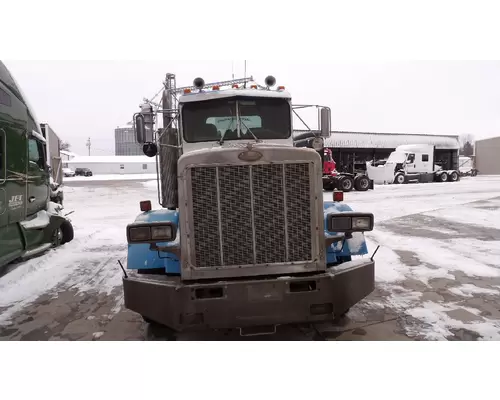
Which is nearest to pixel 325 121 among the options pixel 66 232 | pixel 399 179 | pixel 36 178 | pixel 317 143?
pixel 317 143

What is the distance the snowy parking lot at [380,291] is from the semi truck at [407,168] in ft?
52.5

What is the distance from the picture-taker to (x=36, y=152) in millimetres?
7109

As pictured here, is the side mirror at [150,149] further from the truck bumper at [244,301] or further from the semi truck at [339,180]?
the semi truck at [339,180]

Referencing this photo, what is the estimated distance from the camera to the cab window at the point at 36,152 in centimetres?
673

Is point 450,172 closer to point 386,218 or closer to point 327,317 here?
point 386,218

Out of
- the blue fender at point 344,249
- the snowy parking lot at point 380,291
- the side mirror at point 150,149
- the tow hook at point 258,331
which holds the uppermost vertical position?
the side mirror at point 150,149

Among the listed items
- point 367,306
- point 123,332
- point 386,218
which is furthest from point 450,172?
point 123,332

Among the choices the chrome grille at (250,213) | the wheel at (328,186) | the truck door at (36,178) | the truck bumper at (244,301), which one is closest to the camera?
the truck bumper at (244,301)

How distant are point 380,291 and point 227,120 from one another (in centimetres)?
307

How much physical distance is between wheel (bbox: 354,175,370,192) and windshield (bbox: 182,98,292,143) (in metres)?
17.3

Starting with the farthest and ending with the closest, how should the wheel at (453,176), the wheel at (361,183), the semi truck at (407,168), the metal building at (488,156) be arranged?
the metal building at (488,156) < the wheel at (453,176) < the semi truck at (407,168) < the wheel at (361,183)

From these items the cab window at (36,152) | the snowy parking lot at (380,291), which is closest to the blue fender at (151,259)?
the snowy parking lot at (380,291)

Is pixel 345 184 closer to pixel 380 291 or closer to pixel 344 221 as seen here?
pixel 380 291

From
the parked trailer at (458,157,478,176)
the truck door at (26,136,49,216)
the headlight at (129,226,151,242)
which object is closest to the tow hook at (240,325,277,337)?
the headlight at (129,226,151,242)
